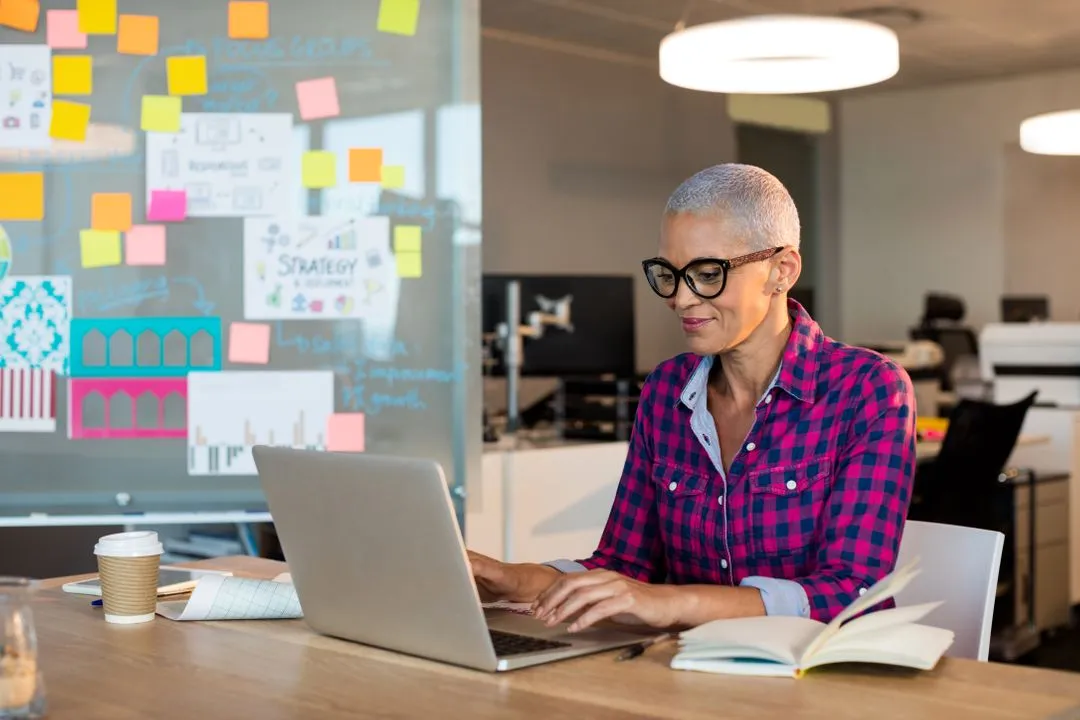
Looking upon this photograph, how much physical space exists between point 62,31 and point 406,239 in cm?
89

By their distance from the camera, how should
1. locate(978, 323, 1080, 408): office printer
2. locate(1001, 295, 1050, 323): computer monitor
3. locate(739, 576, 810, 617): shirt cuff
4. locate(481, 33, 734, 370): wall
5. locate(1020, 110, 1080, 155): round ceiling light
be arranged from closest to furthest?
locate(739, 576, 810, 617): shirt cuff
locate(1020, 110, 1080, 155): round ceiling light
locate(978, 323, 1080, 408): office printer
locate(481, 33, 734, 370): wall
locate(1001, 295, 1050, 323): computer monitor

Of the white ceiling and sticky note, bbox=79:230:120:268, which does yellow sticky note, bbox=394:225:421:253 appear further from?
the white ceiling

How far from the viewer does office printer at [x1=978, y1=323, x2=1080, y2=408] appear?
18.1 feet

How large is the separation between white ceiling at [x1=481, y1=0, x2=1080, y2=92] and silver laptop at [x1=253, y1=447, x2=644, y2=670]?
203 inches

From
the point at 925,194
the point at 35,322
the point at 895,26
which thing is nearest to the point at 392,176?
the point at 35,322

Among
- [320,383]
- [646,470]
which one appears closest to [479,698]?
[646,470]

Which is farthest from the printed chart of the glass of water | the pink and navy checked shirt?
the glass of water

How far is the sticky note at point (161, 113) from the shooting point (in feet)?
9.66

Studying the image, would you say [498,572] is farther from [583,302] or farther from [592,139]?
[592,139]

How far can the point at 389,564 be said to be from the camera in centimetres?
143

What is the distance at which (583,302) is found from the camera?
4.55 metres

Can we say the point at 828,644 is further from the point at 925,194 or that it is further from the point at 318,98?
the point at 925,194

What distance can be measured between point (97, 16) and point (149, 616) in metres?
1.70

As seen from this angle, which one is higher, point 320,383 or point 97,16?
point 97,16
